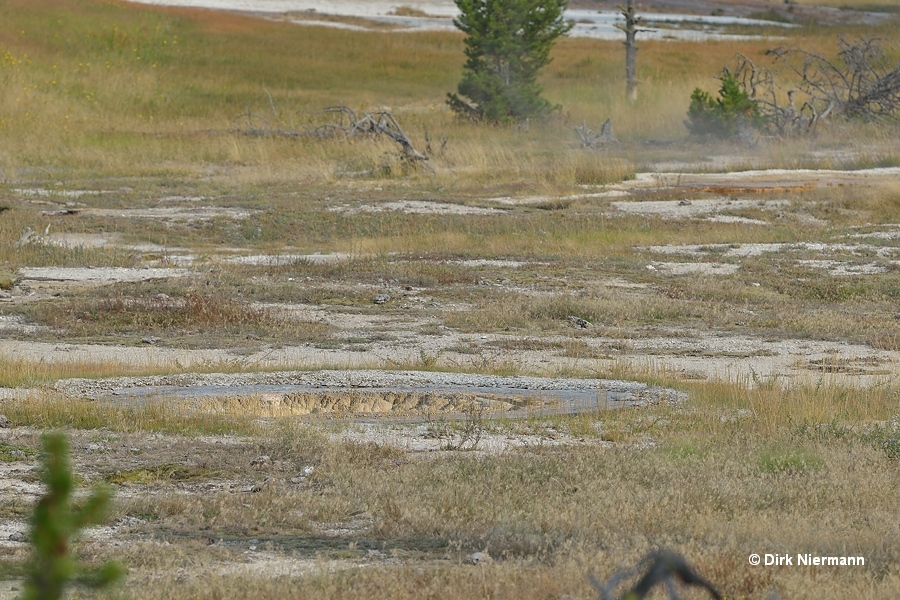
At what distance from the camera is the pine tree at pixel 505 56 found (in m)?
36.9

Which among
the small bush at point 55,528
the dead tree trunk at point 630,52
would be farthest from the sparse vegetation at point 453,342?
the dead tree trunk at point 630,52

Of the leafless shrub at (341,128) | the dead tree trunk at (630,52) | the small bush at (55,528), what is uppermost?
the small bush at (55,528)

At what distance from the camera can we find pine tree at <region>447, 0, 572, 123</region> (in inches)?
1453

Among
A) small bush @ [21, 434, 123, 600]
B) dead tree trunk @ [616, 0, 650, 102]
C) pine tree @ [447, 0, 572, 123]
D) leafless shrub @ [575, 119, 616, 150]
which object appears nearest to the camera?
small bush @ [21, 434, 123, 600]

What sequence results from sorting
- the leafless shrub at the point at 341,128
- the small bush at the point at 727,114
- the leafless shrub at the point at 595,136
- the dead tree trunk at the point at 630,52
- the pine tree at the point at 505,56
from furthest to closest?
the dead tree trunk at the point at 630,52 < the pine tree at the point at 505,56 < the small bush at the point at 727,114 < the leafless shrub at the point at 595,136 < the leafless shrub at the point at 341,128

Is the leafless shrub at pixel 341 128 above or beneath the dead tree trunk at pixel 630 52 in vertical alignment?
beneath

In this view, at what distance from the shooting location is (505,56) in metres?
37.7

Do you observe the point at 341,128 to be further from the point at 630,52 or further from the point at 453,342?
the point at 453,342

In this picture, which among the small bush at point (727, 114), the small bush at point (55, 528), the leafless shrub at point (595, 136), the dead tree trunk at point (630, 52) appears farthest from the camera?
the dead tree trunk at point (630, 52)

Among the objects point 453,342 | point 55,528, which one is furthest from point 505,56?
point 55,528

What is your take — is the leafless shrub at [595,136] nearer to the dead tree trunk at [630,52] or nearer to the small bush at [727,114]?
the small bush at [727,114]

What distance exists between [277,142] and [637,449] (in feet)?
79.9

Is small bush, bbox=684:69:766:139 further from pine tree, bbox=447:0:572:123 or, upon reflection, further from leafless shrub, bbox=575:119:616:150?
pine tree, bbox=447:0:572:123

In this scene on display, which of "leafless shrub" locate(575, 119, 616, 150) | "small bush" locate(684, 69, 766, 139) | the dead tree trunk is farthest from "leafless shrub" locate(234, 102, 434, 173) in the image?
the dead tree trunk
